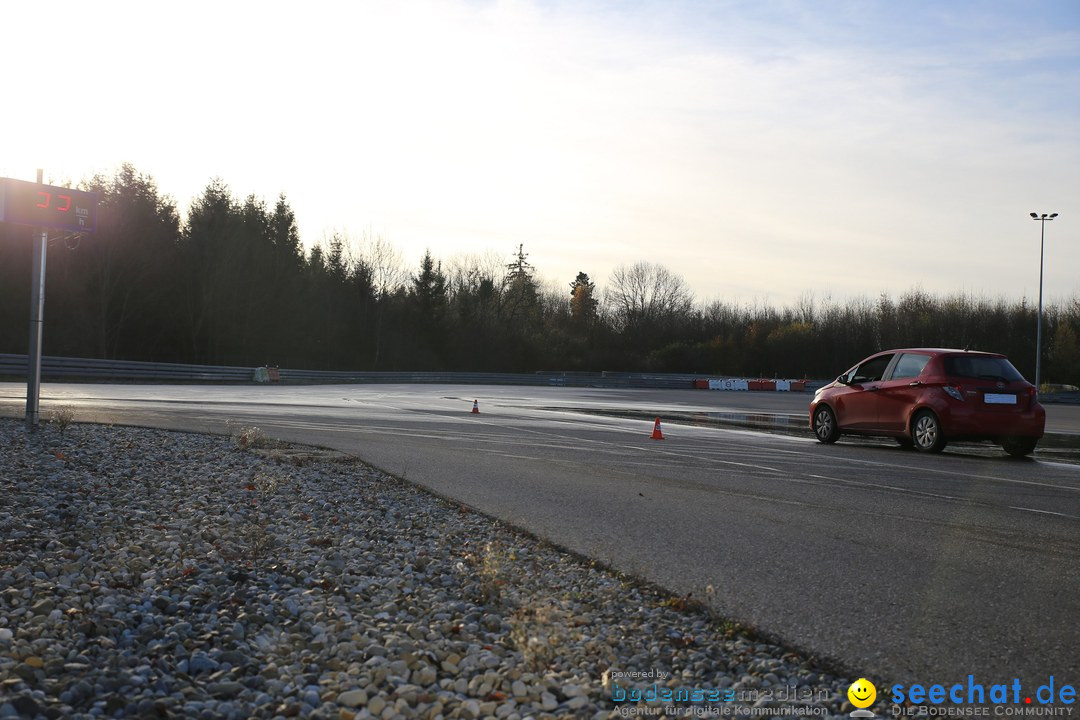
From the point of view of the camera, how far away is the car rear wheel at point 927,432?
15047 millimetres

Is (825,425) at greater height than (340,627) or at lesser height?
greater

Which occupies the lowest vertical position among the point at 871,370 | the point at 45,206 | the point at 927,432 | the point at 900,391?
the point at 927,432

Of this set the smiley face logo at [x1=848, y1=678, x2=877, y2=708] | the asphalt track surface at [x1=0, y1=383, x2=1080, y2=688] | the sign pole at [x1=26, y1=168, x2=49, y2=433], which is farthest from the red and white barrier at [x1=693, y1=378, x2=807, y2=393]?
the smiley face logo at [x1=848, y1=678, x2=877, y2=708]

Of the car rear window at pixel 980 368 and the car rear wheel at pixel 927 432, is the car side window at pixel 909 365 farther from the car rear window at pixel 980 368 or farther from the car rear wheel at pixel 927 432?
the car rear wheel at pixel 927 432

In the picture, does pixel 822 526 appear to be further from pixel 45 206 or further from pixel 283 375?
pixel 283 375

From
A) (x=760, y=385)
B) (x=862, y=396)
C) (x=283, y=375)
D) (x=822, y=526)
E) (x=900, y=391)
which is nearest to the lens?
(x=822, y=526)

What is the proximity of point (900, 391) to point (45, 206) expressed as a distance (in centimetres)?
1406

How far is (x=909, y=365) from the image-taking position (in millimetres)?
15922

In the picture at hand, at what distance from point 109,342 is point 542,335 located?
39.4 meters

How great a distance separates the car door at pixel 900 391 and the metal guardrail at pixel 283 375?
34.5 m

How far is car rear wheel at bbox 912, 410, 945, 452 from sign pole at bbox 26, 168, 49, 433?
14238 millimetres

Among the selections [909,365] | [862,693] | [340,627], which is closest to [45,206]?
[340,627]

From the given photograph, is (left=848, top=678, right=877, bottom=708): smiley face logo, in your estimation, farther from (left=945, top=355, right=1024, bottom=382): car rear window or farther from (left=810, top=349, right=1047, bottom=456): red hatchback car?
Answer: (left=945, top=355, right=1024, bottom=382): car rear window

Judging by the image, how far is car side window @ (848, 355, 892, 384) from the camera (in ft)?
55.0
